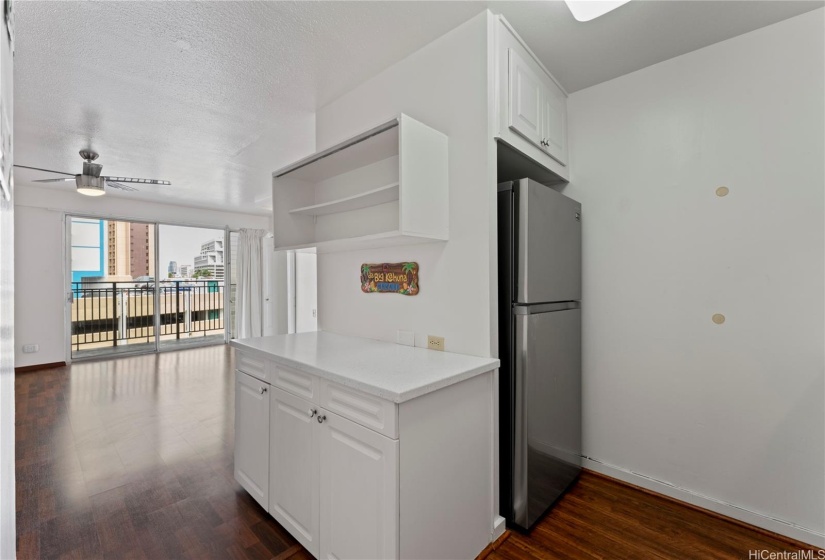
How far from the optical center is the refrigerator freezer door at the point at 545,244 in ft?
6.24

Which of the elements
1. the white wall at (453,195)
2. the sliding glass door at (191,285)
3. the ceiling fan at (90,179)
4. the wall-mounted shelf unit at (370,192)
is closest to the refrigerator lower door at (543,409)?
the white wall at (453,195)

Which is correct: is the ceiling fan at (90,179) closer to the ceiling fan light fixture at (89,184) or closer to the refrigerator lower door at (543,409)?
the ceiling fan light fixture at (89,184)

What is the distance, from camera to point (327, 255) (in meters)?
2.74

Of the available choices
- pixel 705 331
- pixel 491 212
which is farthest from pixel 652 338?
pixel 491 212

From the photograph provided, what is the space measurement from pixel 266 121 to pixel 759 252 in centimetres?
335

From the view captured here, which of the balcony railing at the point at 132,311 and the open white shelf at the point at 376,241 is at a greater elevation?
the open white shelf at the point at 376,241

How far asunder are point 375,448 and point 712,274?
200 cm

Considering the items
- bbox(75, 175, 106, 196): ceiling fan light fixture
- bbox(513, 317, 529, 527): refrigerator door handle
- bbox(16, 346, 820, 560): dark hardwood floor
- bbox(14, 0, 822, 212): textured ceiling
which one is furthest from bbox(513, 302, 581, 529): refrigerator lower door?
bbox(75, 175, 106, 196): ceiling fan light fixture

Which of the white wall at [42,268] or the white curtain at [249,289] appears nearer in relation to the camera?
the white wall at [42,268]

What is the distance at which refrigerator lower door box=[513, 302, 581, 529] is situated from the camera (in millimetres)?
1893

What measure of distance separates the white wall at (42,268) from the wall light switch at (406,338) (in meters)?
5.70

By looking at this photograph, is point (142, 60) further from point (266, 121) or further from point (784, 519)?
point (784, 519)

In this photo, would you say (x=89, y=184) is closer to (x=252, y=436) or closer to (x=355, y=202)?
(x=355, y=202)

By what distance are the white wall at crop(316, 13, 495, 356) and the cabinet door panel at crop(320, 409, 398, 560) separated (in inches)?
27.4
